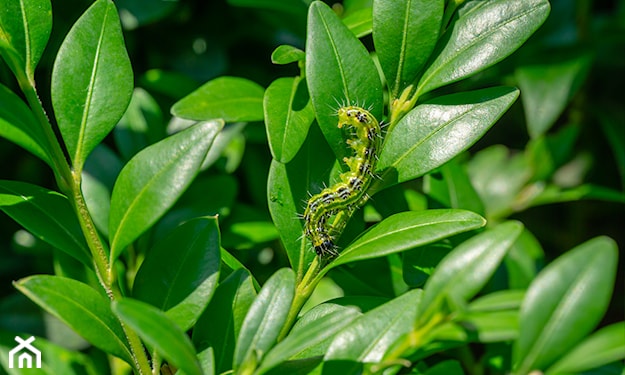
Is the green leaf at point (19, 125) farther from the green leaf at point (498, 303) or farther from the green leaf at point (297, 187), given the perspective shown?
the green leaf at point (498, 303)

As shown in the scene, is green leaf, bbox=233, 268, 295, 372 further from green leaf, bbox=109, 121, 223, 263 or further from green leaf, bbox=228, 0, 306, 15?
green leaf, bbox=228, 0, 306, 15

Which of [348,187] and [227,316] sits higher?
[348,187]

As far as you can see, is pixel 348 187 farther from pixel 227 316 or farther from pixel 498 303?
pixel 498 303

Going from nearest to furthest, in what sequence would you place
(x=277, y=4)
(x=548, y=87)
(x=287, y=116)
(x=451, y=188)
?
1. (x=287, y=116)
2. (x=451, y=188)
3. (x=277, y=4)
4. (x=548, y=87)

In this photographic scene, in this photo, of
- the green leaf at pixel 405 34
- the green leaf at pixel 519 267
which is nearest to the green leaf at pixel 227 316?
the green leaf at pixel 405 34

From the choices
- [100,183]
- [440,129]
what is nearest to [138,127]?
[100,183]

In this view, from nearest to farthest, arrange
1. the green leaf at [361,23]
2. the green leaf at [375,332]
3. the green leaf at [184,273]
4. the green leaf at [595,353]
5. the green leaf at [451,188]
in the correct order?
the green leaf at [595,353], the green leaf at [375,332], the green leaf at [184,273], the green leaf at [361,23], the green leaf at [451,188]

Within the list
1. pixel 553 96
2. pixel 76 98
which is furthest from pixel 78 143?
pixel 553 96

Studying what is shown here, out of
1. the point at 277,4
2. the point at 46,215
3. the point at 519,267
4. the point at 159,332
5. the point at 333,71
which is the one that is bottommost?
the point at 519,267
